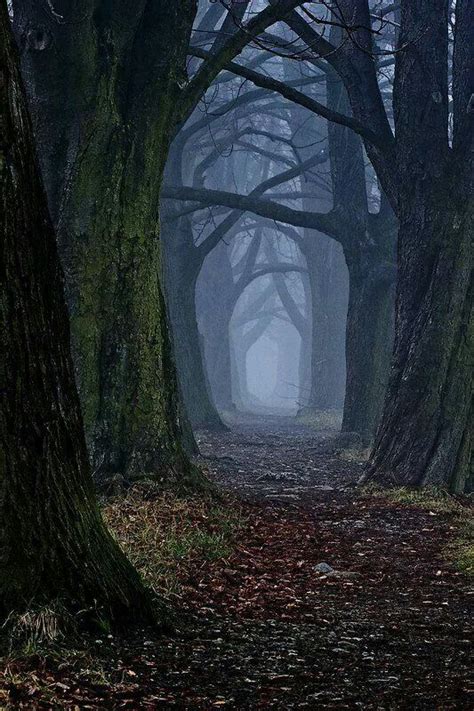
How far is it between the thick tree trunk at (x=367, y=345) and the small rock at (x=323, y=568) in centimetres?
840

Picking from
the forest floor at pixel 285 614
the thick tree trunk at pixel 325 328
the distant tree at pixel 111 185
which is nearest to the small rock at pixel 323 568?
the forest floor at pixel 285 614

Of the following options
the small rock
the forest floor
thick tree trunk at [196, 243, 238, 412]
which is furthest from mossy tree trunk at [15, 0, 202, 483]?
thick tree trunk at [196, 243, 238, 412]

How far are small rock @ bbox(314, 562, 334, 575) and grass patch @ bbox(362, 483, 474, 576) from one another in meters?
0.90

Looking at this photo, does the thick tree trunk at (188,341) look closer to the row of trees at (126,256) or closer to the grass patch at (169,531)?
the row of trees at (126,256)

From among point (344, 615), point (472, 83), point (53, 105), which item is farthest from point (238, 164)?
point (344, 615)

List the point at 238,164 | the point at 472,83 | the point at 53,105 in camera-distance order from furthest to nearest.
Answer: the point at 238,164 → the point at 472,83 → the point at 53,105

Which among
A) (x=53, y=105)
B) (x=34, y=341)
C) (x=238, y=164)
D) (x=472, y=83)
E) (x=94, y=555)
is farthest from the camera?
(x=238, y=164)

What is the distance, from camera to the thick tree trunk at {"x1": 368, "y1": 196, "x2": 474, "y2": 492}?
8.70 m

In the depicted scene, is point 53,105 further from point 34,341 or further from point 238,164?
point 238,164

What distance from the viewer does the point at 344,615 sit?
14.8 ft

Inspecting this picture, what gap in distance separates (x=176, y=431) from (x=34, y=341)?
13.2ft

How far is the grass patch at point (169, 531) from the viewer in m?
4.97

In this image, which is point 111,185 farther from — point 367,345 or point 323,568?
point 367,345

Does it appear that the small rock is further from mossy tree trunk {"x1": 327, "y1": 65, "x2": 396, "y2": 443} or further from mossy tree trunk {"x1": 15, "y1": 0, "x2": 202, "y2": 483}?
mossy tree trunk {"x1": 327, "y1": 65, "x2": 396, "y2": 443}
